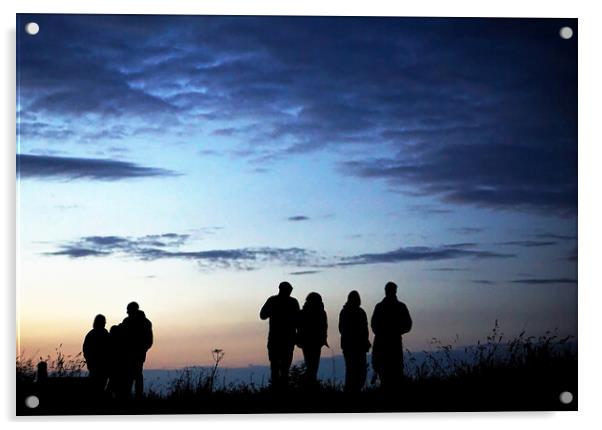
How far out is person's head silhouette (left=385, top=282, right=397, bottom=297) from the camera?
6.23 meters

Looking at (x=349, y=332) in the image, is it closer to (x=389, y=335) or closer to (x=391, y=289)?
(x=389, y=335)

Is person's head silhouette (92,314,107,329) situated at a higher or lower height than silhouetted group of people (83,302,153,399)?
higher

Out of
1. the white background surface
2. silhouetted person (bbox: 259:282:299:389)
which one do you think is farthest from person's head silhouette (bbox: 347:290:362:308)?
the white background surface

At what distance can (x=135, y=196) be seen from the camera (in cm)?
613

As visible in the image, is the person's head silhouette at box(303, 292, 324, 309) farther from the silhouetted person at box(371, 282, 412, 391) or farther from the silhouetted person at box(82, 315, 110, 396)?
the silhouetted person at box(82, 315, 110, 396)

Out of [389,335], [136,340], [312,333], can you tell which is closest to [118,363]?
[136,340]

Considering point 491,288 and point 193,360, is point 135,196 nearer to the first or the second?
point 193,360

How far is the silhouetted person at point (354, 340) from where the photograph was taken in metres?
6.20

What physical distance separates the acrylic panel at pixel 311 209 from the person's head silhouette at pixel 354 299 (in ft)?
0.04

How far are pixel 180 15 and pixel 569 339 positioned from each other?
2.70 m

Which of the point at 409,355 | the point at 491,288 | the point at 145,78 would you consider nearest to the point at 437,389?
the point at 409,355

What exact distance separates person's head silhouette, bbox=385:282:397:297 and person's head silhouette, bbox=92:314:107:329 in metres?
1.51

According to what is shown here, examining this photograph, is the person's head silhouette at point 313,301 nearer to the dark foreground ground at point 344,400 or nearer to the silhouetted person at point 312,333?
the silhouetted person at point 312,333

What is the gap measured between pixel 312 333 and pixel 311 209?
67cm
